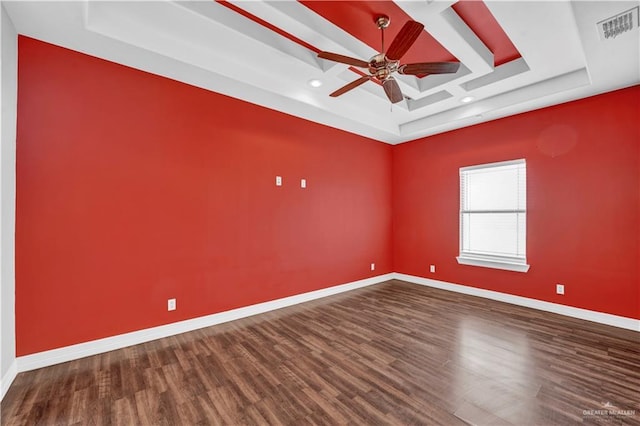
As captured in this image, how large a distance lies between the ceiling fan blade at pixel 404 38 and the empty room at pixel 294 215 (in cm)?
2

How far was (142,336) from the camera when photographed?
2.90 metres

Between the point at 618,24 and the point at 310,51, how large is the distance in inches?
105

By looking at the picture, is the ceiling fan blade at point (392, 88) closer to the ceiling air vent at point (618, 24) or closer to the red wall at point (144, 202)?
the ceiling air vent at point (618, 24)

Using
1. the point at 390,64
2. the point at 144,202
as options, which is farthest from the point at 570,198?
the point at 144,202

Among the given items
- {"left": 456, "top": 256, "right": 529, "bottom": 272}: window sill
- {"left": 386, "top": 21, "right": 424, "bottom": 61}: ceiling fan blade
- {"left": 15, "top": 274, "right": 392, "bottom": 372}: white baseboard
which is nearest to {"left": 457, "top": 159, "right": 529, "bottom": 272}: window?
{"left": 456, "top": 256, "right": 529, "bottom": 272}: window sill

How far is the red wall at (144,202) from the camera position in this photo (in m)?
2.45

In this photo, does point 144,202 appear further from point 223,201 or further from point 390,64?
point 390,64

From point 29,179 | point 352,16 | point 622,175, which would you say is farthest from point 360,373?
point 622,175

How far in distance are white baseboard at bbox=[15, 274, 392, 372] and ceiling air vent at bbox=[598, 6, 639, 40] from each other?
4.25 m

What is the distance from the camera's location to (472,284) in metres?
4.61

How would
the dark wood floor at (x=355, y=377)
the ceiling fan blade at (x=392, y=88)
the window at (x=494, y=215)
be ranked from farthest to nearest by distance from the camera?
the window at (x=494, y=215)
the ceiling fan blade at (x=392, y=88)
the dark wood floor at (x=355, y=377)

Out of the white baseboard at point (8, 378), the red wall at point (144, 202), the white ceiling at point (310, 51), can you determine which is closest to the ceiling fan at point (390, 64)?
the white ceiling at point (310, 51)

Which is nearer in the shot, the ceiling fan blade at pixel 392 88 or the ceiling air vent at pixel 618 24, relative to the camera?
the ceiling air vent at pixel 618 24

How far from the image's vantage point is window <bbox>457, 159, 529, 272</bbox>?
4.17m
